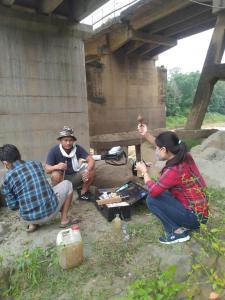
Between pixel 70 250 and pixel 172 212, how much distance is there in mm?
1221

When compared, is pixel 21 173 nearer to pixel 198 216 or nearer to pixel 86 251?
pixel 86 251

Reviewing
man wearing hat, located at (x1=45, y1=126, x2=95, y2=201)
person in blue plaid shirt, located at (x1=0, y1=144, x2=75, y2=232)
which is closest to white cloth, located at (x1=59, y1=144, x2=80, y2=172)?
man wearing hat, located at (x1=45, y1=126, x2=95, y2=201)

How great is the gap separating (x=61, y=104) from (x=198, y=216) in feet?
21.3

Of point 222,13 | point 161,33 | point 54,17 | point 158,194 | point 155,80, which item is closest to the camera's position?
point 158,194

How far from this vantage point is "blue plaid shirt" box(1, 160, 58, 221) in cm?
367

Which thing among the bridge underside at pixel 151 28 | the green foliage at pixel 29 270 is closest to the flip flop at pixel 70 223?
the green foliage at pixel 29 270

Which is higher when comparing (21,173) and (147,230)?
(21,173)

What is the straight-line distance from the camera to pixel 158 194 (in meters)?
3.20

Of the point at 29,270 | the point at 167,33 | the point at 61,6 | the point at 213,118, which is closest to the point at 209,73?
the point at 167,33

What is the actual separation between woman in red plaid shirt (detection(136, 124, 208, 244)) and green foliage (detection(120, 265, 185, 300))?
714mm

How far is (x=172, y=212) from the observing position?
322 cm

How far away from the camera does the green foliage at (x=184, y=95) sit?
40.4 m

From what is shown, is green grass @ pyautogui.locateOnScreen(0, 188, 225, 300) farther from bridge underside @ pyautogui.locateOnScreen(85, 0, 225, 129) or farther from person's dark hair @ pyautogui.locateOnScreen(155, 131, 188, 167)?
bridge underside @ pyautogui.locateOnScreen(85, 0, 225, 129)

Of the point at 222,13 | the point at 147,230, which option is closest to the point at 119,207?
the point at 147,230
